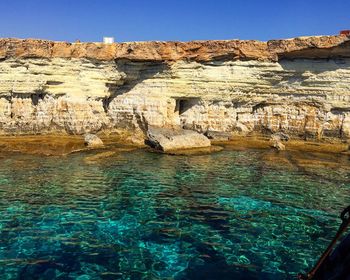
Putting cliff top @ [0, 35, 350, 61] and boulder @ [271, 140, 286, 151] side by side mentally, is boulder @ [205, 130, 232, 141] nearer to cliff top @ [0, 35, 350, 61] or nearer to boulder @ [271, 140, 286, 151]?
boulder @ [271, 140, 286, 151]

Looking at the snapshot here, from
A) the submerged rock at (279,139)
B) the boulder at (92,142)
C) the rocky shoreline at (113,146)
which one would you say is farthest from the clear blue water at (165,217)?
the submerged rock at (279,139)

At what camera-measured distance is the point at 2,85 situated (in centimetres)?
3103

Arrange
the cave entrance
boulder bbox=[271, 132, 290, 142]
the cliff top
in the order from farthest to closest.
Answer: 1. the cave entrance
2. boulder bbox=[271, 132, 290, 142]
3. the cliff top

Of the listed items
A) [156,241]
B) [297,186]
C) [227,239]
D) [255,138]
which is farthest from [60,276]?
[255,138]

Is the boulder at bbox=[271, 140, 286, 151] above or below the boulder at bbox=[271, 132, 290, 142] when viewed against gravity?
→ below

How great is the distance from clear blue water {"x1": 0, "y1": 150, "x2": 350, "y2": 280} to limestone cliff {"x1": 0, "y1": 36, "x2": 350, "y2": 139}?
7.78 m

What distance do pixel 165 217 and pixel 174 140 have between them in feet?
49.1

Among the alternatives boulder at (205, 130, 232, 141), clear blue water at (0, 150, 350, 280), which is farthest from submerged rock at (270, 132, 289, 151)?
clear blue water at (0, 150, 350, 280)

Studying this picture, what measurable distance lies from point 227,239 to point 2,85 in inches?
1002

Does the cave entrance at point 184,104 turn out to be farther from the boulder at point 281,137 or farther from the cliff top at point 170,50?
the boulder at point 281,137

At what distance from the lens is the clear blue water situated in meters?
11.2

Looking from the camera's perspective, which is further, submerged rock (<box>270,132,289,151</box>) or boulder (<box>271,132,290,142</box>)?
boulder (<box>271,132,290,142</box>)

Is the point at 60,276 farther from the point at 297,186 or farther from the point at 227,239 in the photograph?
the point at 297,186

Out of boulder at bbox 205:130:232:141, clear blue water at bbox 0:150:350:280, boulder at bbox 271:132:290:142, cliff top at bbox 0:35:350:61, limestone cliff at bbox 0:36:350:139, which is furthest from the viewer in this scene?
boulder at bbox 205:130:232:141
